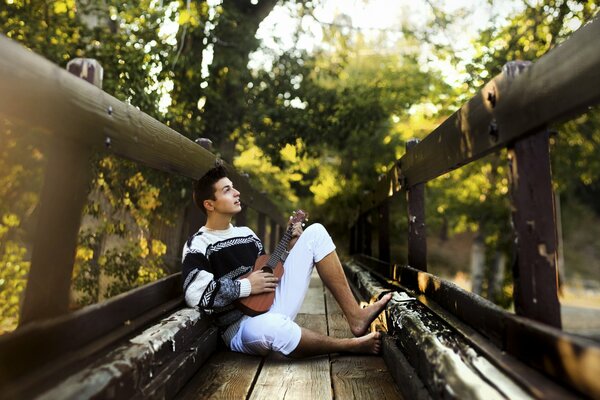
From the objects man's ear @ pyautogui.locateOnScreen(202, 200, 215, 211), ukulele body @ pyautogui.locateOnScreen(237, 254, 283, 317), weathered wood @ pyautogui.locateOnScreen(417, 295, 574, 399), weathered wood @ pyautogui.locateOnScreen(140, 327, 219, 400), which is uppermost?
man's ear @ pyautogui.locateOnScreen(202, 200, 215, 211)

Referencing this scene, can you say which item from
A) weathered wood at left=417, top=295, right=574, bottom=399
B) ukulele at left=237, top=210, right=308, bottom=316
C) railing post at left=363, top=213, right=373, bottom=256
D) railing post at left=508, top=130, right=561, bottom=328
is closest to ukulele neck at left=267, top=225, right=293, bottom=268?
ukulele at left=237, top=210, right=308, bottom=316

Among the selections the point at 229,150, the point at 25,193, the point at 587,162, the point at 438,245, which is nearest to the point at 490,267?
the point at 587,162

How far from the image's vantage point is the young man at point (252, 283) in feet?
8.76

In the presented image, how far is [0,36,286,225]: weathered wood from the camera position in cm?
136

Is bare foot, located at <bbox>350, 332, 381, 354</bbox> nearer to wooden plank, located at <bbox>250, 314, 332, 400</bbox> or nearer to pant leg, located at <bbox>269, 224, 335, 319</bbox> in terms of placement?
wooden plank, located at <bbox>250, 314, 332, 400</bbox>

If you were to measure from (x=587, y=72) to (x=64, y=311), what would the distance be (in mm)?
1583

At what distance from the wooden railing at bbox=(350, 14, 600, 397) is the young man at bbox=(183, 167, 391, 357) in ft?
2.59

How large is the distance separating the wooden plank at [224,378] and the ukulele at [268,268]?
26 cm

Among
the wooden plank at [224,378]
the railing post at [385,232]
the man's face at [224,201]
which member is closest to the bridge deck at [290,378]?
the wooden plank at [224,378]

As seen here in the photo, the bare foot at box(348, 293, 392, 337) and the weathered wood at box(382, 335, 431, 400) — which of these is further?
the bare foot at box(348, 293, 392, 337)

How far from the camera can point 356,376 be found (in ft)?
8.14

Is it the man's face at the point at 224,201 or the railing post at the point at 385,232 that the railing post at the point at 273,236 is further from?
the man's face at the point at 224,201

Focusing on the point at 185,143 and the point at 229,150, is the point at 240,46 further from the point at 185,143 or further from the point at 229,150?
the point at 185,143

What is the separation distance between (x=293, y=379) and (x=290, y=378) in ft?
0.07
